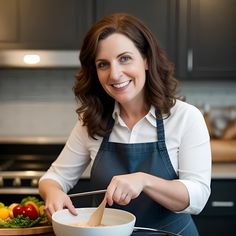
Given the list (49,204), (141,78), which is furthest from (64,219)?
(141,78)

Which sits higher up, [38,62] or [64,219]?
[38,62]

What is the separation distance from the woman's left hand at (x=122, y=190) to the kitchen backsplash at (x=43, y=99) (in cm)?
207

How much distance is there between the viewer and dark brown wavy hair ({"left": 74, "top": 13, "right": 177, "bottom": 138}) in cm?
147

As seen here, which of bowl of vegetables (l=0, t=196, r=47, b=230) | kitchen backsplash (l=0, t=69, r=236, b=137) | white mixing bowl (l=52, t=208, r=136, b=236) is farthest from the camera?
kitchen backsplash (l=0, t=69, r=236, b=137)

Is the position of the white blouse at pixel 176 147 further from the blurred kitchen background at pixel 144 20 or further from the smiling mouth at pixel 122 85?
the blurred kitchen background at pixel 144 20

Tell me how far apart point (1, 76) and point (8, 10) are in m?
0.54

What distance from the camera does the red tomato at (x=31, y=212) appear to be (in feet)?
4.43

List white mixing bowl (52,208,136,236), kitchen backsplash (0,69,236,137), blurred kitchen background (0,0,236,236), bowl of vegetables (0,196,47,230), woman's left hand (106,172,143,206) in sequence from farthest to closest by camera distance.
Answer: kitchen backsplash (0,69,236,137), blurred kitchen background (0,0,236,236), bowl of vegetables (0,196,47,230), woman's left hand (106,172,143,206), white mixing bowl (52,208,136,236)

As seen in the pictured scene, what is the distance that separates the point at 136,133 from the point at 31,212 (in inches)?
16.6

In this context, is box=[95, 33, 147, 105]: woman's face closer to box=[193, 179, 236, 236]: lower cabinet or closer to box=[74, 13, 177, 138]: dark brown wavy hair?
box=[74, 13, 177, 138]: dark brown wavy hair

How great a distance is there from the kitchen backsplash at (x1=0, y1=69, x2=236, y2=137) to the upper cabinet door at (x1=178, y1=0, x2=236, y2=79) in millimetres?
335

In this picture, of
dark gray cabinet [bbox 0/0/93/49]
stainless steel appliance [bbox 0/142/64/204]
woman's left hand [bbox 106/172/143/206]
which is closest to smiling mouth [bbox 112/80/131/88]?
woman's left hand [bbox 106/172/143/206]

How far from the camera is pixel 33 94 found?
129 inches

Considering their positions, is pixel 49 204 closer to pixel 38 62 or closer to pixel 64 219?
pixel 64 219
